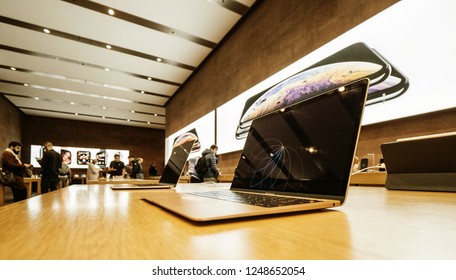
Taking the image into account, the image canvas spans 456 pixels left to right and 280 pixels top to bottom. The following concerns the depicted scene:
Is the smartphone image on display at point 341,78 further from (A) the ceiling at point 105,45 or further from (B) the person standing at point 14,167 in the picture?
(B) the person standing at point 14,167

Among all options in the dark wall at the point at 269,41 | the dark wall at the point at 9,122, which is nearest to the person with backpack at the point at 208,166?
the dark wall at the point at 269,41

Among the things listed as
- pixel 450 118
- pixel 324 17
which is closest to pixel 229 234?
pixel 450 118

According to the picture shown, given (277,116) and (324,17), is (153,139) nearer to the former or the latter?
(324,17)

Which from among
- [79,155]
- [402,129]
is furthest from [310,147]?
[79,155]

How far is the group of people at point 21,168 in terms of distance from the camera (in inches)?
150

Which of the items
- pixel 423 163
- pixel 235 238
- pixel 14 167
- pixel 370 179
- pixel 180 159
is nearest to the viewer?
pixel 235 238

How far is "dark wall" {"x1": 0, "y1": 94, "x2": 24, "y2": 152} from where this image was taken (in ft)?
21.1

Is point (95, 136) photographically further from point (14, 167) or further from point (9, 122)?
point (14, 167)

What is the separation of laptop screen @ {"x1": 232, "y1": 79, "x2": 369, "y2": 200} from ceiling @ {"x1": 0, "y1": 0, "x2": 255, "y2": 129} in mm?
3322

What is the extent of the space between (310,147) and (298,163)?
0.05 metres

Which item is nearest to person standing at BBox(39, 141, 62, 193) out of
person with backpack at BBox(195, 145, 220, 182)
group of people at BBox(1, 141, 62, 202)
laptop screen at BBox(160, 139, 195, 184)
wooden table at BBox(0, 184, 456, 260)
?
group of people at BBox(1, 141, 62, 202)

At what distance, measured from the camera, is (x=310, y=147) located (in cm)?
56

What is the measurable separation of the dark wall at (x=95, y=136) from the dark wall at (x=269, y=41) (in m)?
5.92
